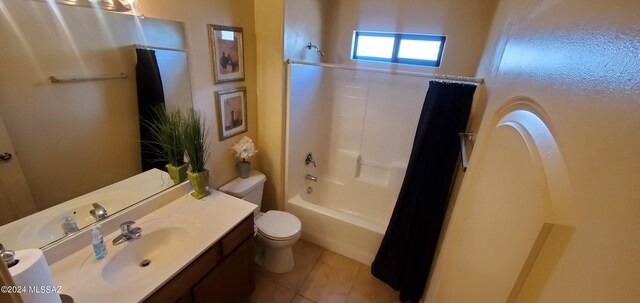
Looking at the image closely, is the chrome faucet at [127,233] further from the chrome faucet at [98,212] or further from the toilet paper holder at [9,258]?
the toilet paper holder at [9,258]

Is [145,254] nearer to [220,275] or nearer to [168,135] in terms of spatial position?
[220,275]

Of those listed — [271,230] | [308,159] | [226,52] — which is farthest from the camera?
[308,159]

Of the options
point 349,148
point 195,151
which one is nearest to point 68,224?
point 195,151

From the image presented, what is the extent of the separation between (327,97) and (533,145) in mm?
2340

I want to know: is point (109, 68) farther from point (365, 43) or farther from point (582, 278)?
point (365, 43)

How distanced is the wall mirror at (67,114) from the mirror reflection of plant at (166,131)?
9 cm

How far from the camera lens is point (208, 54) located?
1.71 meters

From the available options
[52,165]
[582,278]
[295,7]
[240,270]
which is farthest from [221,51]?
[582,278]

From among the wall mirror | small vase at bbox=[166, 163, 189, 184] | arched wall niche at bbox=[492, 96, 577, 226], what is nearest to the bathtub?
small vase at bbox=[166, 163, 189, 184]

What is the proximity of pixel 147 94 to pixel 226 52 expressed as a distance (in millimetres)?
642

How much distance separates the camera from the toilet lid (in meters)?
1.94

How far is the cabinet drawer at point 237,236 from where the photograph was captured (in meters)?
1.40

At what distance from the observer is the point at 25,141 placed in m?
1.00

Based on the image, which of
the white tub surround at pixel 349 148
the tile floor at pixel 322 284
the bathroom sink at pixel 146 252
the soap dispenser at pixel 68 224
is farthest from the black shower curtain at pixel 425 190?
the soap dispenser at pixel 68 224
